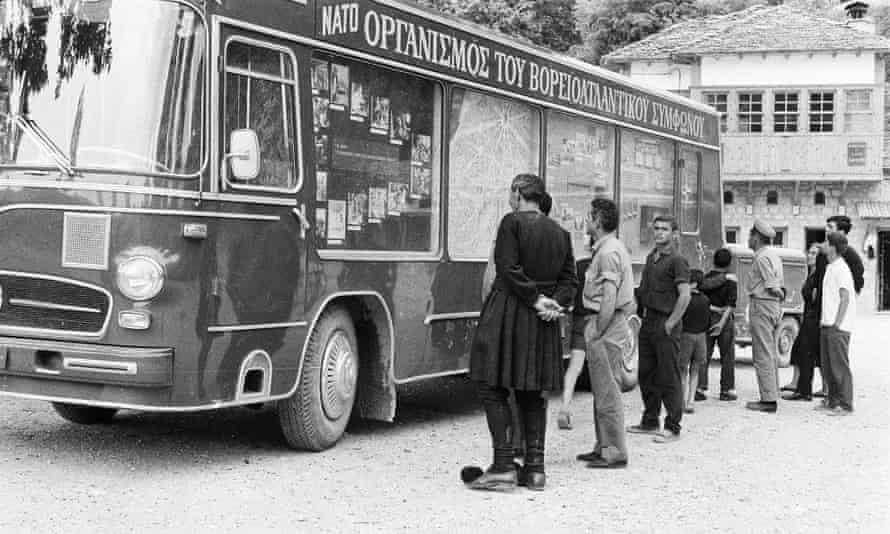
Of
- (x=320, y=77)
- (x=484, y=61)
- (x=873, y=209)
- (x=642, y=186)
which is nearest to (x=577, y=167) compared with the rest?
(x=642, y=186)

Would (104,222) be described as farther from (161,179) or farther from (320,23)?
(320,23)

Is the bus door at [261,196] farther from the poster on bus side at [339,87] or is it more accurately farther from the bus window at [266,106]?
the poster on bus side at [339,87]

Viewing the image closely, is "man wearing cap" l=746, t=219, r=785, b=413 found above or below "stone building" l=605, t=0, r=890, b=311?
below

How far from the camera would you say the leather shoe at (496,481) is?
292 inches

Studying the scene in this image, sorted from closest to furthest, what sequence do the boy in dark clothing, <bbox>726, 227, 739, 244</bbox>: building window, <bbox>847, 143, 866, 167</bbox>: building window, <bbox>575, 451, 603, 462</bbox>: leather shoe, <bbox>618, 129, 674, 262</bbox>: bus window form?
<bbox>575, 451, 603, 462</bbox>: leather shoe → the boy in dark clothing → <bbox>618, 129, 674, 262</bbox>: bus window → <bbox>847, 143, 866, 167</bbox>: building window → <bbox>726, 227, 739, 244</bbox>: building window

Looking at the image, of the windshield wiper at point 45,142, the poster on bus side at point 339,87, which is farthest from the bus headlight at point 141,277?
the poster on bus side at point 339,87

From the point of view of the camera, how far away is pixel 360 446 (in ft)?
29.5

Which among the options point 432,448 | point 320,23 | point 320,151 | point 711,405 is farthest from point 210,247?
point 711,405

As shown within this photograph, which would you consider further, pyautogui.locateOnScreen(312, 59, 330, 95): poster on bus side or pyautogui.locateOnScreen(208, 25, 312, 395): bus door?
pyautogui.locateOnScreen(312, 59, 330, 95): poster on bus side

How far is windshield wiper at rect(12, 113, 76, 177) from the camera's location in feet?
23.9

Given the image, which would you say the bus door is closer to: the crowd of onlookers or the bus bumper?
the bus bumper

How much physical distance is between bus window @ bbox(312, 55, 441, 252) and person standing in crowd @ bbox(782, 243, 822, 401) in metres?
4.97

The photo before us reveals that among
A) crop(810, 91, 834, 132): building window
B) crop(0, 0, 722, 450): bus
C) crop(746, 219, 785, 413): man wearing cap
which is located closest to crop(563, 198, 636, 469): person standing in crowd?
crop(0, 0, 722, 450): bus

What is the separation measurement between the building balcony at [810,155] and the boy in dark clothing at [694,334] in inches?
1239
